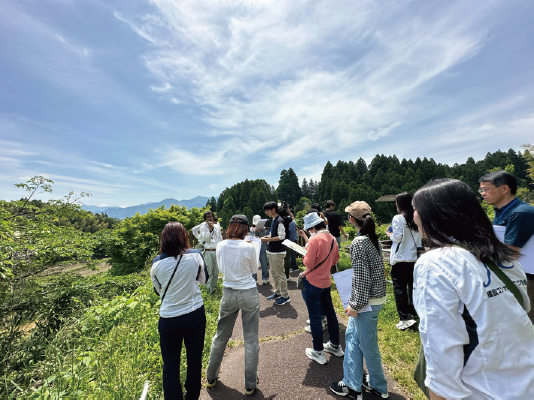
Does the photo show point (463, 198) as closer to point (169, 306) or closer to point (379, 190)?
point (169, 306)

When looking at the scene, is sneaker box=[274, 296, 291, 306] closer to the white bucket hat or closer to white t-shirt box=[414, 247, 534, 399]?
the white bucket hat

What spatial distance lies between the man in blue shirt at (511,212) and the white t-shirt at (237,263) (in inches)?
123

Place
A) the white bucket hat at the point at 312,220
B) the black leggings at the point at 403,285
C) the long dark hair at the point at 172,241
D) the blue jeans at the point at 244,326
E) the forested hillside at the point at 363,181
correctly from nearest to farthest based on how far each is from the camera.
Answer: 1. the long dark hair at the point at 172,241
2. the blue jeans at the point at 244,326
3. the white bucket hat at the point at 312,220
4. the black leggings at the point at 403,285
5. the forested hillside at the point at 363,181

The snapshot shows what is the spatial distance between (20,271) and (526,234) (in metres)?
7.40

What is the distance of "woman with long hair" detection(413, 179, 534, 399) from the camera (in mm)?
978

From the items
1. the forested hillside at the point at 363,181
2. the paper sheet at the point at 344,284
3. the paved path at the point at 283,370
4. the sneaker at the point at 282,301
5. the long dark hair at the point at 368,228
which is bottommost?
the paved path at the point at 283,370

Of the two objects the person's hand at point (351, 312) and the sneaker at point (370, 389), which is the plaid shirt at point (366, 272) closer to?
the person's hand at point (351, 312)

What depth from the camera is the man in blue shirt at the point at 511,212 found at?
2.63m

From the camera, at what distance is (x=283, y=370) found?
310 centimetres

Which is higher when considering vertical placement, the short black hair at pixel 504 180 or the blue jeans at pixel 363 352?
the short black hair at pixel 504 180

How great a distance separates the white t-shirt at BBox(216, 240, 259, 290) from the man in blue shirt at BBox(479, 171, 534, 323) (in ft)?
10.2

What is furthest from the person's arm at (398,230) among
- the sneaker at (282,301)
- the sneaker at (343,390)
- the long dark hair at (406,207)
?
the sneaker at (282,301)

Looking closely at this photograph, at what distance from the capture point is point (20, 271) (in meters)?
3.80

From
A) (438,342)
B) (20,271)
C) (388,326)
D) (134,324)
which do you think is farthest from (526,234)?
(20,271)
